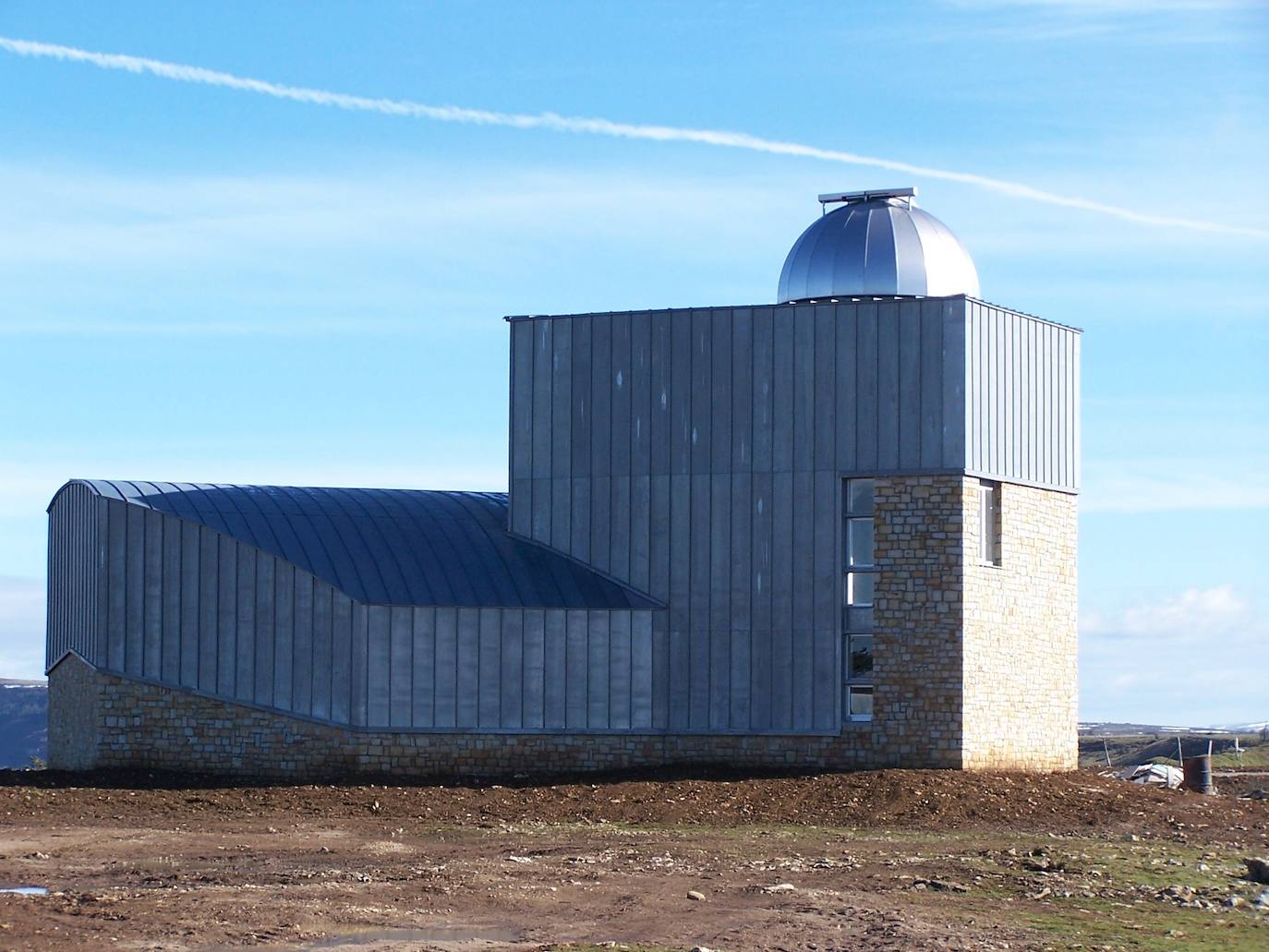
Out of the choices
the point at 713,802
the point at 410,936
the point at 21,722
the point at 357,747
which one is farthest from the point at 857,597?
the point at 21,722

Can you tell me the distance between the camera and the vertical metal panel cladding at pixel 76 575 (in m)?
30.7

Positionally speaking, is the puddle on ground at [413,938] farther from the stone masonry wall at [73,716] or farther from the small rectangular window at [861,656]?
the stone masonry wall at [73,716]

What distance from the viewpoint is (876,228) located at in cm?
3083

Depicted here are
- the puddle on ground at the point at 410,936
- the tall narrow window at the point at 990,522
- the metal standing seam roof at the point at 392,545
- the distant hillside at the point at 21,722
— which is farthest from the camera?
the distant hillside at the point at 21,722

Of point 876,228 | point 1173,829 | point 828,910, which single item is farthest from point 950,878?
point 876,228

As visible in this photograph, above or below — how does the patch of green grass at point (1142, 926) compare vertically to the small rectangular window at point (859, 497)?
below

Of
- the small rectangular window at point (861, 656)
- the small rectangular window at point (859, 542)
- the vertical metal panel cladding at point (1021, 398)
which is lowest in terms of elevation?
the small rectangular window at point (861, 656)

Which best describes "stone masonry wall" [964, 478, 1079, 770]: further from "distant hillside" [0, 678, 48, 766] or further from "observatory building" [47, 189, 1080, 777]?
"distant hillside" [0, 678, 48, 766]

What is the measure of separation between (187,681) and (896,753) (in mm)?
11352

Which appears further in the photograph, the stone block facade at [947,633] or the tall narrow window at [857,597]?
the tall narrow window at [857,597]

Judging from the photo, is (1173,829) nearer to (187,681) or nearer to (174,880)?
(174,880)

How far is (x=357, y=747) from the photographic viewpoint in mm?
28969

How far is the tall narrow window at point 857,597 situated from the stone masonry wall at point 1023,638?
1.57 metres

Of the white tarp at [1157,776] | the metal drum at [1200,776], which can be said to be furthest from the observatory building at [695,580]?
the white tarp at [1157,776]
